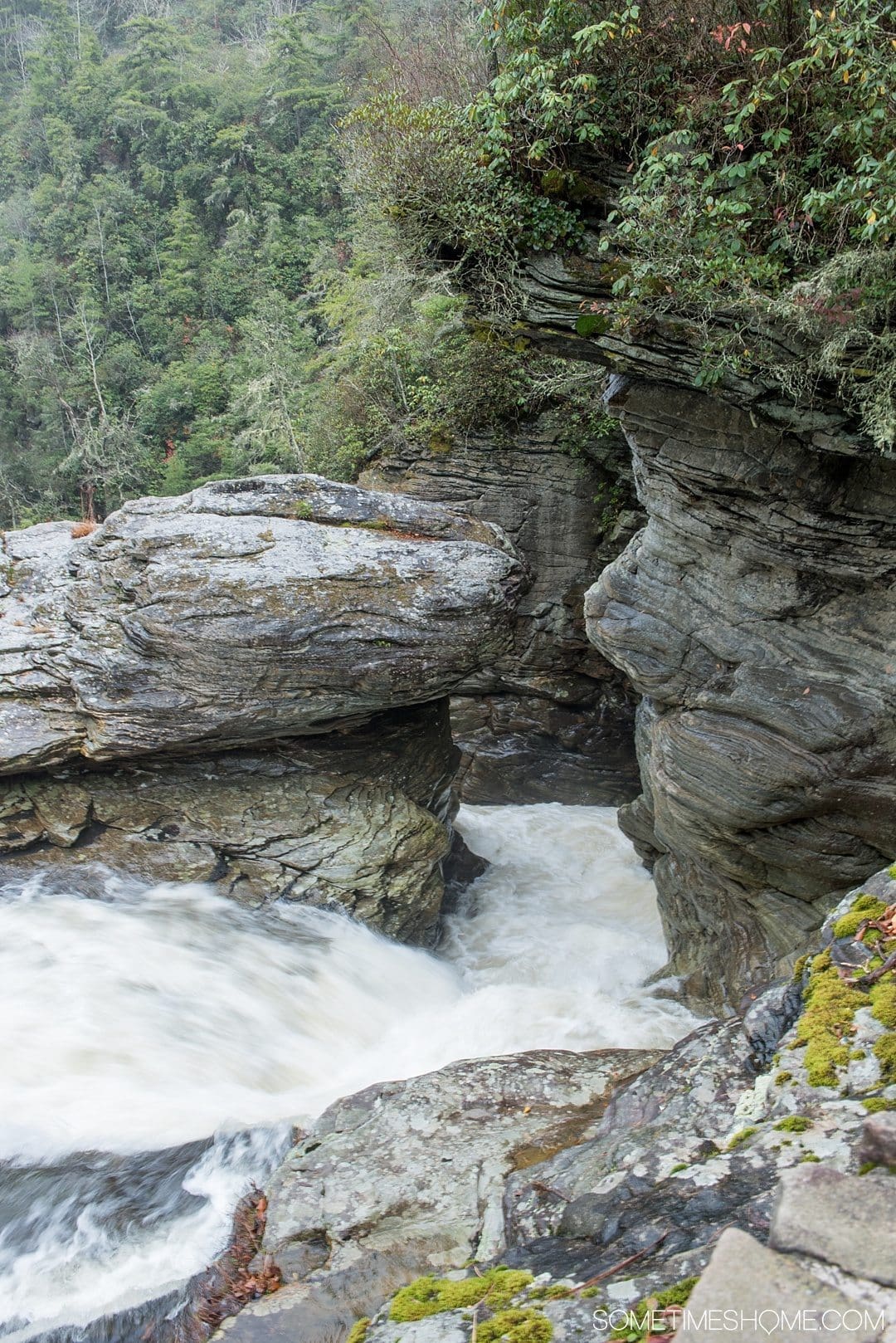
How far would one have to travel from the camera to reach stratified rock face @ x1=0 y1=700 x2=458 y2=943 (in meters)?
10.1

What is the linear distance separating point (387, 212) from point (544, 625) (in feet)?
27.0

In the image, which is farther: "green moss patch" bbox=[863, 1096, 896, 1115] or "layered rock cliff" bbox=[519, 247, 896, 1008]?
"layered rock cliff" bbox=[519, 247, 896, 1008]

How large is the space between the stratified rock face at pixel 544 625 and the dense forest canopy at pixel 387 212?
2.34 ft

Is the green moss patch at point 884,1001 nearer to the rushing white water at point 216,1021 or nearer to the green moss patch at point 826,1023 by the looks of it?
the green moss patch at point 826,1023

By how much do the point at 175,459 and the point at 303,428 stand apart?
8150 mm

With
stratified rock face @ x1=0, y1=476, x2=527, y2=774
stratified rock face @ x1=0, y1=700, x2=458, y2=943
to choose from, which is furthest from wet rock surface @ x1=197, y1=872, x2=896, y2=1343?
stratified rock face @ x1=0, y1=476, x2=527, y2=774

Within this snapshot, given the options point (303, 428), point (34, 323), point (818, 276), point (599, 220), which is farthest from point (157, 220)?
point (818, 276)

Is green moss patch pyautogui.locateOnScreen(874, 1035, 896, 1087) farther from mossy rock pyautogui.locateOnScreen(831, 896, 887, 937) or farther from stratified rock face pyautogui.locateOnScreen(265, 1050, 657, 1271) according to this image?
stratified rock face pyautogui.locateOnScreen(265, 1050, 657, 1271)

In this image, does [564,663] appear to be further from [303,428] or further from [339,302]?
[339,302]

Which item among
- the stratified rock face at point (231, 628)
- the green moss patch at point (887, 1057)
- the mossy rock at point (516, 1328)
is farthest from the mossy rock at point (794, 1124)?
the stratified rock face at point (231, 628)

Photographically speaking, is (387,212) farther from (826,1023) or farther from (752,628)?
(826,1023)

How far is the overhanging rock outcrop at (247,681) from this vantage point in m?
9.53

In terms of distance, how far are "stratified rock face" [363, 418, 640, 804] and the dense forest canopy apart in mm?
714

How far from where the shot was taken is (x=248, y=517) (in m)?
10.3
